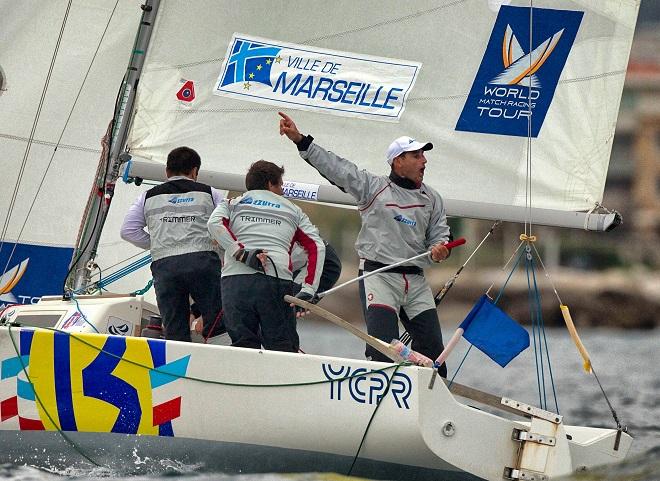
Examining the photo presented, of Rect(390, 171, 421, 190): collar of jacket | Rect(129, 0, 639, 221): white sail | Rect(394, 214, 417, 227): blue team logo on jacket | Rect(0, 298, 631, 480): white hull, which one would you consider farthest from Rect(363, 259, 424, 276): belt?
Rect(129, 0, 639, 221): white sail

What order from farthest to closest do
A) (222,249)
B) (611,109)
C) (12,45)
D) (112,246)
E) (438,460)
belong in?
(112,246)
(12,45)
(611,109)
(222,249)
(438,460)

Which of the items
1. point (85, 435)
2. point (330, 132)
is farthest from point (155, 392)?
point (330, 132)

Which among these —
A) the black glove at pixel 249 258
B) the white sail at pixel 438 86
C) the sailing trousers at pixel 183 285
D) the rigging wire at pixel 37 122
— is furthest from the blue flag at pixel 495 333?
the rigging wire at pixel 37 122

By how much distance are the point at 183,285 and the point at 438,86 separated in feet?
6.65

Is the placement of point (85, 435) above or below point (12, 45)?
below

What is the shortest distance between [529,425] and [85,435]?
1.99 meters

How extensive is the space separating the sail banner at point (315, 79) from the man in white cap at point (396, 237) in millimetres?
1011

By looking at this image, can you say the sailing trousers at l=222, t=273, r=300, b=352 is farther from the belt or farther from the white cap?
the white cap

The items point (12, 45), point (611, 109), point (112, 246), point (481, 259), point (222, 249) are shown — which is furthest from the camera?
point (481, 259)

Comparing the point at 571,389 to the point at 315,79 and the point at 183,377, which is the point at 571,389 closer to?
the point at 315,79

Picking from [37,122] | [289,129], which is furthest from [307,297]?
[37,122]

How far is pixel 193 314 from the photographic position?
780cm

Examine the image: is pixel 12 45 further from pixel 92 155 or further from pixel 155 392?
pixel 155 392

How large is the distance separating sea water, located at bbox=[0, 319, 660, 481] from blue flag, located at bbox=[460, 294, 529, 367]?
19 cm
